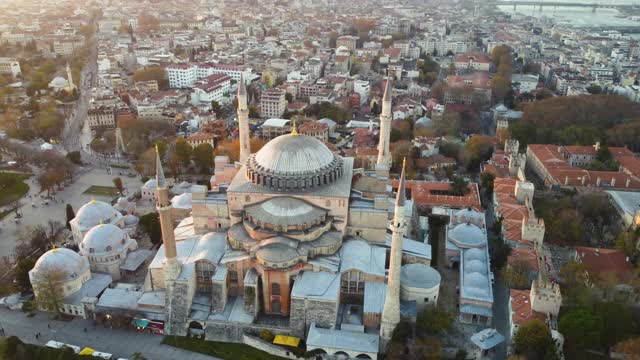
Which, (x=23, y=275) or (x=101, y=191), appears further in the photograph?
(x=101, y=191)

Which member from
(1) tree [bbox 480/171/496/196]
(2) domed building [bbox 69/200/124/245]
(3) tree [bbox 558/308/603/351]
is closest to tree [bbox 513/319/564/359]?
(3) tree [bbox 558/308/603/351]

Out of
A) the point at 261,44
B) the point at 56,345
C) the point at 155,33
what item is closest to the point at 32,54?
the point at 155,33

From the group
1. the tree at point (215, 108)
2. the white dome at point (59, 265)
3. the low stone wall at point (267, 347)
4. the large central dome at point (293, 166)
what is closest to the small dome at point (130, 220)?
the white dome at point (59, 265)

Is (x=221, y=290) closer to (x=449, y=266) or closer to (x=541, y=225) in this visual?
(x=449, y=266)

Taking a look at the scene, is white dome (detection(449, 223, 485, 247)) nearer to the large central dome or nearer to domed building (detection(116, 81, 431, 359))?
domed building (detection(116, 81, 431, 359))

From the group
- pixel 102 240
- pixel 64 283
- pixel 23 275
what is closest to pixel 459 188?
pixel 102 240

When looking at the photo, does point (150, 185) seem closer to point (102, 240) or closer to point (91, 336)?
point (102, 240)
